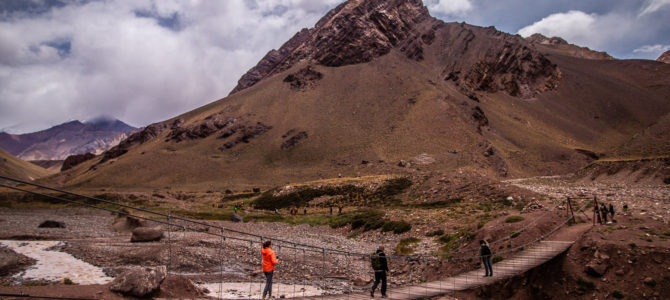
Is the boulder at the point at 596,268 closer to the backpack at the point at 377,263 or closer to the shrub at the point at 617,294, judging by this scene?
the shrub at the point at 617,294

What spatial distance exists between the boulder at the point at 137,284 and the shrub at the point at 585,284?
1364cm

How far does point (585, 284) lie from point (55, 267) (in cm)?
2477

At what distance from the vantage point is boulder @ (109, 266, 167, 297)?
33.0 feet

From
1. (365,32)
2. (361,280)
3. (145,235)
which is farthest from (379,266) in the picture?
(365,32)

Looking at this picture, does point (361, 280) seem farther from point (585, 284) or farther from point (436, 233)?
point (436, 233)

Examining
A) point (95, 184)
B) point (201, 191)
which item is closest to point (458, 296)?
point (201, 191)

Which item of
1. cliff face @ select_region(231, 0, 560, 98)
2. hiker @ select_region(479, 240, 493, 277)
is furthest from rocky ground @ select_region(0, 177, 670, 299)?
cliff face @ select_region(231, 0, 560, 98)

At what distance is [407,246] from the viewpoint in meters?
23.0

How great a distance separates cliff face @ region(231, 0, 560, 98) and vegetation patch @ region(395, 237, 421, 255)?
350 ft

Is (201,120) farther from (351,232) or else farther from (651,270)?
(651,270)

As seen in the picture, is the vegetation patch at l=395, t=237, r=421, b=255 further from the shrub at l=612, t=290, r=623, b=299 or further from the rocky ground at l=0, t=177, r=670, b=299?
the shrub at l=612, t=290, r=623, b=299

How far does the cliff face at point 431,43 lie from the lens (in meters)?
135

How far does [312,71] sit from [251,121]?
35177mm

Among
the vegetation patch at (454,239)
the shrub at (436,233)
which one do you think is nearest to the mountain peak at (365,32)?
the shrub at (436,233)
